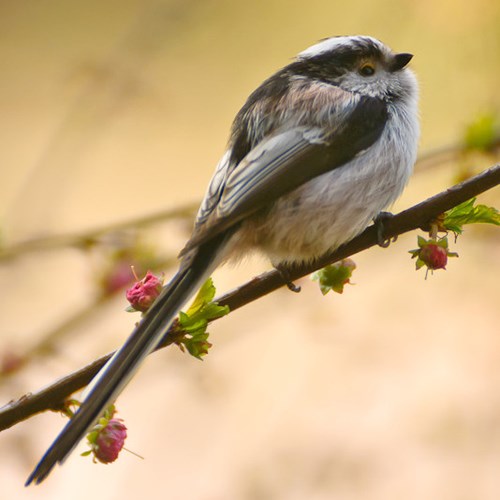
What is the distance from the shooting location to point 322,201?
1905 mm

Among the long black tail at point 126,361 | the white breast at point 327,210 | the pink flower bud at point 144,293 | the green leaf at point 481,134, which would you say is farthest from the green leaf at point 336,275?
the green leaf at point 481,134

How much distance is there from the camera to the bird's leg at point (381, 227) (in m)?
1.75

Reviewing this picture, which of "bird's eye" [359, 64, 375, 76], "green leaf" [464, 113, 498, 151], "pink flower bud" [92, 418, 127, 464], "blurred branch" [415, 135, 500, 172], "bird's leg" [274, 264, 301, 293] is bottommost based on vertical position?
"pink flower bud" [92, 418, 127, 464]

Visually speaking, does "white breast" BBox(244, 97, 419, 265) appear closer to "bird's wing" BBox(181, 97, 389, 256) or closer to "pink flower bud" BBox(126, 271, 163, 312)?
"bird's wing" BBox(181, 97, 389, 256)

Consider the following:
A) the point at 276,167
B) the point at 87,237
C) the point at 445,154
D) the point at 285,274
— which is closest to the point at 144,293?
the point at 285,274

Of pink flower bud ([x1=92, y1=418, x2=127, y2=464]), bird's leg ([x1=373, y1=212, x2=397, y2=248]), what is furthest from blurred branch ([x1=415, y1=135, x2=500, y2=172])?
pink flower bud ([x1=92, y1=418, x2=127, y2=464])

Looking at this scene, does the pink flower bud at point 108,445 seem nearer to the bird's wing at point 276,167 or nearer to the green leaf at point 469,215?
the bird's wing at point 276,167

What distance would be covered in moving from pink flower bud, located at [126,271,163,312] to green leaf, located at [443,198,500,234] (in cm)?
58

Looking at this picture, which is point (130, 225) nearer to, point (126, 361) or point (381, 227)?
point (381, 227)

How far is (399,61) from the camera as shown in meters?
2.25

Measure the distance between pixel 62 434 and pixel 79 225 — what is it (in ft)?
9.04

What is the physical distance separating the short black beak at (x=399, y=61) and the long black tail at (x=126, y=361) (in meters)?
0.94

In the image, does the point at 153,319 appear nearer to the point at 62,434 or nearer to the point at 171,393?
the point at 62,434

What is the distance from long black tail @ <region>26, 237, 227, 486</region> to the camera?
1.18m
